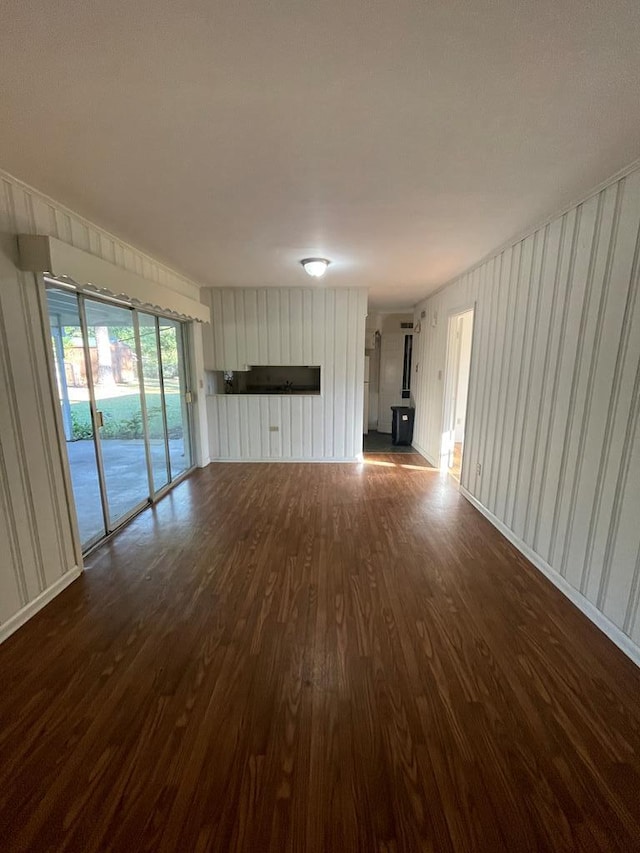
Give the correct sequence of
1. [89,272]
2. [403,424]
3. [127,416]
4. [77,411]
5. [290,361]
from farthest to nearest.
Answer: [403,424], [290,361], [127,416], [77,411], [89,272]

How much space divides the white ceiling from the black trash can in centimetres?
399

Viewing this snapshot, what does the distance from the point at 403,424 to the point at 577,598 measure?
4311 mm

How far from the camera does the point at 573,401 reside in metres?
2.25

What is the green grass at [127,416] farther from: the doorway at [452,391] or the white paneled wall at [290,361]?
the doorway at [452,391]

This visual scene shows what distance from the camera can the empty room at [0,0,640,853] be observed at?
45.0 inches

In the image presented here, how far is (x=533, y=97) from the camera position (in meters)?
1.33

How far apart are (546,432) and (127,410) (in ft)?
11.8

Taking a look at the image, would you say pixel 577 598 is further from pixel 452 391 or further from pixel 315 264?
pixel 315 264

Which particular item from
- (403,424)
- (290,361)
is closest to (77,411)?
(290,361)

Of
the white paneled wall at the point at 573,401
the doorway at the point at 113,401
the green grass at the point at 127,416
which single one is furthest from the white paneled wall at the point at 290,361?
the white paneled wall at the point at 573,401

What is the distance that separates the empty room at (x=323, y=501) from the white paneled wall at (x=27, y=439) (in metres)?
0.02

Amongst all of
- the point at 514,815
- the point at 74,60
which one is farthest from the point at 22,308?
the point at 514,815

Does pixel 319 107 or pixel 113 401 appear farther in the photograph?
pixel 113 401

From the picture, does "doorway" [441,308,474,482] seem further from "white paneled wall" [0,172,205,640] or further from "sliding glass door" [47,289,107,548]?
"white paneled wall" [0,172,205,640]
